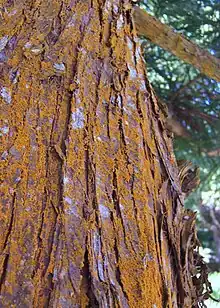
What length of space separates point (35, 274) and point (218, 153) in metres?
1.24

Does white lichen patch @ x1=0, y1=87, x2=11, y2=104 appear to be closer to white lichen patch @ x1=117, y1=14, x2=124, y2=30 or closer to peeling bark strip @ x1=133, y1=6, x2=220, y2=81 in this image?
white lichen patch @ x1=117, y1=14, x2=124, y2=30

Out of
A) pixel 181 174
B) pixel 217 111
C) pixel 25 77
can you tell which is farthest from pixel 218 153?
pixel 25 77

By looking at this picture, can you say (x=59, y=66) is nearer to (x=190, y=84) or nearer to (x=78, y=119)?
(x=78, y=119)

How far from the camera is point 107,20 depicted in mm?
710

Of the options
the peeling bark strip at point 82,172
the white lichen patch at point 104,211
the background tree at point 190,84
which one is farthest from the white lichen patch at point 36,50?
the background tree at point 190,84

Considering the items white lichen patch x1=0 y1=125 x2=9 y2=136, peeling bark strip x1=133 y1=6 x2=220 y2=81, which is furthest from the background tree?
white lichen patch x1=0 y1=125 x2=9 y2=136

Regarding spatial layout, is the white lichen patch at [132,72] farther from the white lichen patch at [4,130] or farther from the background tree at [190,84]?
the background tree at [190,84]

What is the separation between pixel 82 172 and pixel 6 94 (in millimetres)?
137

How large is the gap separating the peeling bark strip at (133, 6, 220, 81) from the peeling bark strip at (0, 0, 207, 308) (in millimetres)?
241

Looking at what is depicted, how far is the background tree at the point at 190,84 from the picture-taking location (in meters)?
1.33

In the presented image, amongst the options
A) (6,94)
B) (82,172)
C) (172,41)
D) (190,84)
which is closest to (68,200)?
(82,172)

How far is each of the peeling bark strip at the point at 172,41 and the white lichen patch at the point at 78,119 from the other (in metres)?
0.41

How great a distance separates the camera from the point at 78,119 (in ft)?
1.88

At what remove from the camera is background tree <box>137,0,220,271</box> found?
1.33 meters
